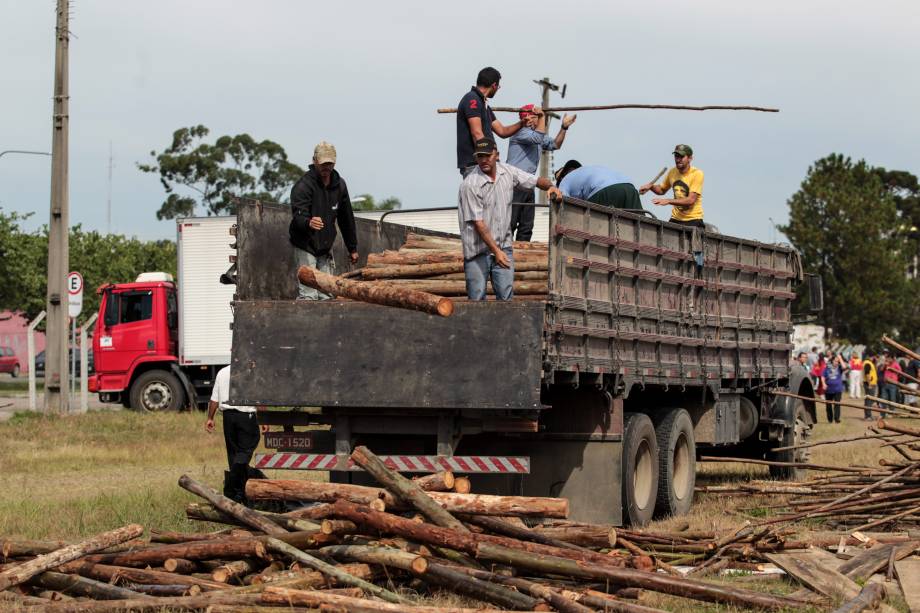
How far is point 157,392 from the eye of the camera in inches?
1148

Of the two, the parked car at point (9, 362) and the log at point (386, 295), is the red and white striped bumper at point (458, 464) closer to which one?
the log at point (386, 295)

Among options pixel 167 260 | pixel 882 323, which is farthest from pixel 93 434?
pixel 882 323

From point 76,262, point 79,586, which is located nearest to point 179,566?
point 79,586

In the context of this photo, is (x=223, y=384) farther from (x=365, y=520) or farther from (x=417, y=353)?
(x=365, y=520)

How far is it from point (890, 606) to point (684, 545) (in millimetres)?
1787

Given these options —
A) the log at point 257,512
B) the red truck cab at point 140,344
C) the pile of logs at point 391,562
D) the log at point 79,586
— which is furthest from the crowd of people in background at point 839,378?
the log at point 79,586

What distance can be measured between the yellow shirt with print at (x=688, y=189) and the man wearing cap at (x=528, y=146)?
233 centimetres

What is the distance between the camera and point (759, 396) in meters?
16.8

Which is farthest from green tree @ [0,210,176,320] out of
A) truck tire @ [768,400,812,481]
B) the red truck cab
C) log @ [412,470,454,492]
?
log @ [412,470,454,492]

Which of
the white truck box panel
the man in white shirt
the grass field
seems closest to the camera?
the grass field

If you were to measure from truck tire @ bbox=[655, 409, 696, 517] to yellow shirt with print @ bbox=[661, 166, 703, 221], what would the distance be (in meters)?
2.29

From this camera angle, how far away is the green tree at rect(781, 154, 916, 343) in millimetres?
66500

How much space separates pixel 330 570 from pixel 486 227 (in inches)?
148

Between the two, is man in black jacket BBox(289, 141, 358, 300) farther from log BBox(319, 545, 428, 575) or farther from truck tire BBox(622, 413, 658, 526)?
log BBox(319, 545, 428, 575)
